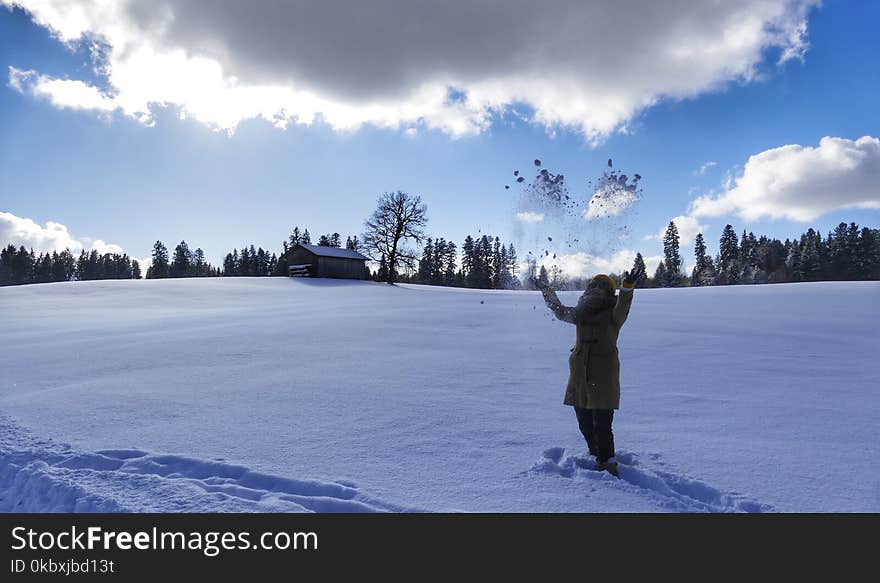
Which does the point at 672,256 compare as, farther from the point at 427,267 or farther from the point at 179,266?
the point at 179,266

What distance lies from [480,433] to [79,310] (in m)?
23.7

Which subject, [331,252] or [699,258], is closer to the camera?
[331,252]

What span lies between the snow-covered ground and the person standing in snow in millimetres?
317

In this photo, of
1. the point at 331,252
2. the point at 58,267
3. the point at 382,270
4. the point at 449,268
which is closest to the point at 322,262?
the point at 331,252

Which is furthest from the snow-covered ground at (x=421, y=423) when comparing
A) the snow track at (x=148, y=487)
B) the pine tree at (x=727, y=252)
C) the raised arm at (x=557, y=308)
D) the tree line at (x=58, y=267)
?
the tree line at (x=58, y=267)

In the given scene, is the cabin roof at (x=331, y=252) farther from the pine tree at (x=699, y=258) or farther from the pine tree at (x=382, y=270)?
the pine tree at (x=699, y=258)

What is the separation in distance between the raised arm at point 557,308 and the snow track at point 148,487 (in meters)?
2.58

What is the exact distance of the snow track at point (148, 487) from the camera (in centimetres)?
378

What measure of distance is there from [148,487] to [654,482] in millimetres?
4720

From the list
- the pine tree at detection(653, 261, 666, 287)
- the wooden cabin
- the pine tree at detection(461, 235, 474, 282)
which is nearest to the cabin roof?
the wooden cabin

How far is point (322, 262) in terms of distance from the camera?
49.8 m

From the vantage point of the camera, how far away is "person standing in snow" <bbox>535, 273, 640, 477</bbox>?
4504 mm
